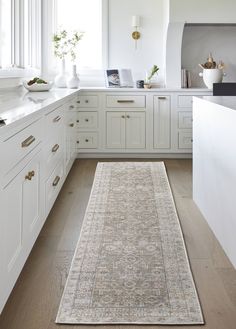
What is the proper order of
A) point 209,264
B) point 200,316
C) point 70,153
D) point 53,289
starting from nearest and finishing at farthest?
point 200,316 → point 53,289 → point 209,264 → point 70,153

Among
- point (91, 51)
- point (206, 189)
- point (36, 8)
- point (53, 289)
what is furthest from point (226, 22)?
point (53, 289)

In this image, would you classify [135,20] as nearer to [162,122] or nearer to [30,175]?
[162,122]

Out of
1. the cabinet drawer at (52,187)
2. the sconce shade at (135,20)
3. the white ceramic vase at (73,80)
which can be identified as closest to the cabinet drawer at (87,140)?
the white ceramic vase at (73,80)

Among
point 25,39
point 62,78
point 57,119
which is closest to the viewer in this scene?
point 57,119

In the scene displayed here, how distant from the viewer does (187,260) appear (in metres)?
2.50

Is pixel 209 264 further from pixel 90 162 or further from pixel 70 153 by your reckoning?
pixel 90 162

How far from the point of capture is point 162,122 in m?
5.80

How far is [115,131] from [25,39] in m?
1.50

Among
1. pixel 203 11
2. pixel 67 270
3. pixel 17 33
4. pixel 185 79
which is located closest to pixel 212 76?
pixel 185 79

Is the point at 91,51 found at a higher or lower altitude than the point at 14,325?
higher

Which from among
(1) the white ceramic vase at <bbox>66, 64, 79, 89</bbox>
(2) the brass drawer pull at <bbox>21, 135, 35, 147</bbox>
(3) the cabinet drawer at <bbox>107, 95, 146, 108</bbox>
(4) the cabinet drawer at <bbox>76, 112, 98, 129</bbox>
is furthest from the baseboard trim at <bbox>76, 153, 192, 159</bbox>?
(2) the brass drawer pull at <bbox>21, 135, 35, 147</bbox>

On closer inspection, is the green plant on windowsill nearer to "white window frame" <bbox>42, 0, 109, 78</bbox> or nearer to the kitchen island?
"white window frame" <bbox>42, 0, 109, 78</bbox>

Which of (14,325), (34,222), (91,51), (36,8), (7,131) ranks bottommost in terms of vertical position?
(14,325)

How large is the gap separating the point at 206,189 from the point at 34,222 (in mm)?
1252
